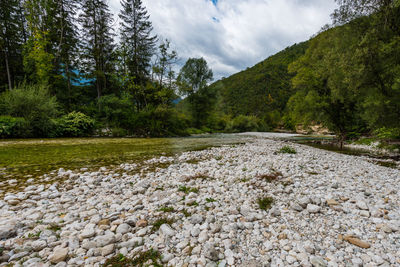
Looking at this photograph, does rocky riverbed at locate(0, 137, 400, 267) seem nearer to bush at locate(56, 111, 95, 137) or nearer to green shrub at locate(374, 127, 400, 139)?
green shrub at locate(374, 127, 400, 139)

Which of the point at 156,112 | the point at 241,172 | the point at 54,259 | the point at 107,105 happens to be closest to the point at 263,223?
the point at 241,172

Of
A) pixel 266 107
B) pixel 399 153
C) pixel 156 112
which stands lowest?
pixel 399 153

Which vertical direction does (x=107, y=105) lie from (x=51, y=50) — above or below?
below

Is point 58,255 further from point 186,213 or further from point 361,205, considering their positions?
point 361,205

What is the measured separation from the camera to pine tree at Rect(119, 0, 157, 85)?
26031 millimetres

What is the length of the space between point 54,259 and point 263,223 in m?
3.03

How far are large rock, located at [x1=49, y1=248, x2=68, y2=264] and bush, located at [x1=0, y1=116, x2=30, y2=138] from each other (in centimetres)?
1974

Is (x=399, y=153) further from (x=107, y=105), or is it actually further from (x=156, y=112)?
(x=107, y=105)

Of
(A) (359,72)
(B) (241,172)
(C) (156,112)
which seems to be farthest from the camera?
(C) (156,112)

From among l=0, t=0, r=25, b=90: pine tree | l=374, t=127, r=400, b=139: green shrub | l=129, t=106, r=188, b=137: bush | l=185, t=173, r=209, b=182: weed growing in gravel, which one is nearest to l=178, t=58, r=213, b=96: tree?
l=129, t=106, r=188, b=137: bush

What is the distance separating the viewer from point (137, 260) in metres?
2.02

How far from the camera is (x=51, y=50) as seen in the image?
79.0 ft

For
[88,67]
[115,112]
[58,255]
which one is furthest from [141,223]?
[88,67]

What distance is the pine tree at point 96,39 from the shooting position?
25391mm
